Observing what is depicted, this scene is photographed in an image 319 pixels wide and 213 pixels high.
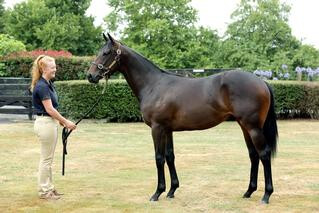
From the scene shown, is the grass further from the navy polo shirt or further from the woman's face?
the woman's face

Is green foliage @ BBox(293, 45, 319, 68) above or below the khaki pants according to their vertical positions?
above

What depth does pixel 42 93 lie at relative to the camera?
600 cm

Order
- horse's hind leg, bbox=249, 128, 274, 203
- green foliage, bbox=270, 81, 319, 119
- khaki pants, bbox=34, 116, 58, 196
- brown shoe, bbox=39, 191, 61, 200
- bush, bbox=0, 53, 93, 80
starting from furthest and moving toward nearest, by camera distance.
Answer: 1. bush, bbox=0, 53, 93, 80
2. green foliage, bbox=270, 81, 319, 119
3. brown shoe, bbox=39, 191, 61, 200
4. khaki pants, bbox=34, 116, 58, 196
5. horse's hind leg, bbox=249, 128, 274, 203

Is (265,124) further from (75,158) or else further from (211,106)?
(75,158)

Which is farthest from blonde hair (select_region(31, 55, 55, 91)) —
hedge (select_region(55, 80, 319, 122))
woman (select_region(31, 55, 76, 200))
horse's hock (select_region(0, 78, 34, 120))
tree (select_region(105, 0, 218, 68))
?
tree (select_region(105, 0, 218, 68))

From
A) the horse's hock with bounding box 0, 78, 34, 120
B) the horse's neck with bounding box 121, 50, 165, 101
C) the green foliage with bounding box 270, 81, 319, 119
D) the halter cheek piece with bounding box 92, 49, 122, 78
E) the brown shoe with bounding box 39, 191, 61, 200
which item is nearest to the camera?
the brown shoe with bounding box 39, 191, 61, 200

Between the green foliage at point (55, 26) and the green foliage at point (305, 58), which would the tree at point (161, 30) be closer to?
the green foliage at point (55, 26)

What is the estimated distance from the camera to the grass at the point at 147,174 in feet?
19.6

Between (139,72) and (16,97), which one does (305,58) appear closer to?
(16,97)

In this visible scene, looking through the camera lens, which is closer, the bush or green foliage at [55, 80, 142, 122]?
green foliage at [55, 80, 142, 122]

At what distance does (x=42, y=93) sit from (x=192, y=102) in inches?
73.2

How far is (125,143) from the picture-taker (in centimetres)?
1186

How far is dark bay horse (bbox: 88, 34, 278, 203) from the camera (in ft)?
19.4

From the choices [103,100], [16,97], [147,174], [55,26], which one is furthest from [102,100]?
[55,26]
